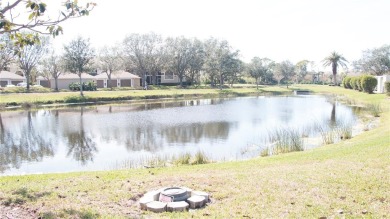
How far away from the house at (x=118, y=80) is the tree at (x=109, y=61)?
4.33ft

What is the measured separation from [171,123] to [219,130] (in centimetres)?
485

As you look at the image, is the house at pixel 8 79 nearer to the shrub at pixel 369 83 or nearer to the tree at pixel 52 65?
the tree at pixel 52 65

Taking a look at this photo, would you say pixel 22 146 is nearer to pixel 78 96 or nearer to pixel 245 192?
pixel 245 192

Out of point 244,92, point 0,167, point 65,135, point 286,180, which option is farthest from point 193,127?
point 244,92

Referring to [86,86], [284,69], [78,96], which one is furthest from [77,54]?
[284,69]

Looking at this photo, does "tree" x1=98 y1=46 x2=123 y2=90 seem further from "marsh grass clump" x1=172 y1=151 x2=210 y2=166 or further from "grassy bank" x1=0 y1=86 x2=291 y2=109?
"marsh grass clump" x1=172 y1=151 x2=210 y2=166

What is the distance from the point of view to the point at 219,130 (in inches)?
895

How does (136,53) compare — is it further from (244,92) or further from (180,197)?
(180,197)

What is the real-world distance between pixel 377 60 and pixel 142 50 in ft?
157

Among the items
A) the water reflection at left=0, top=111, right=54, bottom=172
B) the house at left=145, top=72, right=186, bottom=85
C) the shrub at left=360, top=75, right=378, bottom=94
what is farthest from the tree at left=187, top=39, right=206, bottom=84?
the water reflection at left=0, top=111, right=54, bottom=172

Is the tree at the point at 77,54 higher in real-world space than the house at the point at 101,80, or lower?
higher

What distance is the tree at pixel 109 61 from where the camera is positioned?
223 ft

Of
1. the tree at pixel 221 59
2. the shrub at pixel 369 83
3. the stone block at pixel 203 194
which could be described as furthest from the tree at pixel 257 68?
the stone block at pixel 203 194

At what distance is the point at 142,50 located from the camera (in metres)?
71.2
